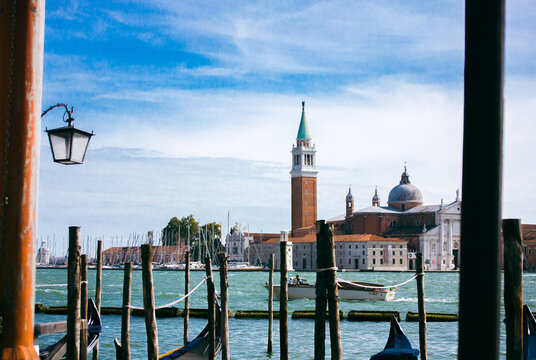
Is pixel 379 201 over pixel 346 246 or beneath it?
over

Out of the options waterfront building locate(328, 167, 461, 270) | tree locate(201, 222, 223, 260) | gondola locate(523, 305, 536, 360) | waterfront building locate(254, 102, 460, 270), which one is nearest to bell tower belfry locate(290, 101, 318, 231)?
waterfront building locate(254, 102, 460, 270)

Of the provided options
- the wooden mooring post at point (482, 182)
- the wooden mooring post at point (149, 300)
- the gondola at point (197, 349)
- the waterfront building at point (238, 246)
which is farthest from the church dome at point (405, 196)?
the wooden mooring post at point (482, 182)

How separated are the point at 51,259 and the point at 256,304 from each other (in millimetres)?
68481

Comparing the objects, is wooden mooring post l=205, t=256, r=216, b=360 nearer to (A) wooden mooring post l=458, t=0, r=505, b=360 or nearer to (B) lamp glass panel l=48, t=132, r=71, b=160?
(B) lamp glass panel l=48, t=132, r=71, b=160

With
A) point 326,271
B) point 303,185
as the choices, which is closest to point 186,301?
point 326,271

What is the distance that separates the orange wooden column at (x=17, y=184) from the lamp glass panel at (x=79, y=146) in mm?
1662

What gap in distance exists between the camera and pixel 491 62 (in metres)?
0.96

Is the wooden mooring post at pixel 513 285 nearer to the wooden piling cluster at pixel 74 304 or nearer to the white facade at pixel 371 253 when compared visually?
the wooden piling cluster at pixel 74 304

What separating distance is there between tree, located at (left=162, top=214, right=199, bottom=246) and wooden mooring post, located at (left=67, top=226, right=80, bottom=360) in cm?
5509

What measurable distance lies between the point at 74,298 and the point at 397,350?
330 centimetres

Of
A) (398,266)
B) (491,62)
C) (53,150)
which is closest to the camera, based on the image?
(491,62)

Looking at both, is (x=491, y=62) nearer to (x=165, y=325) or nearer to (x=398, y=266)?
(x=165, y=325)

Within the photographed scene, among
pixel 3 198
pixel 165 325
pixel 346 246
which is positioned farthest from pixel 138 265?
pixel 3 198

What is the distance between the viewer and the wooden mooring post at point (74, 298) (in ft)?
16.9
